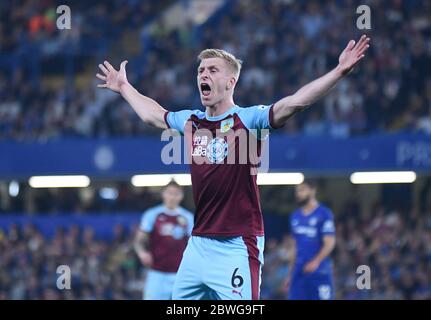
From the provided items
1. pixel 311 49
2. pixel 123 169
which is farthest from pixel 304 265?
pixel 311 49

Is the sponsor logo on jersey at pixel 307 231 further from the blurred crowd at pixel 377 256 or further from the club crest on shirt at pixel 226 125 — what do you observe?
the club crest on shirt at pixel 226 125

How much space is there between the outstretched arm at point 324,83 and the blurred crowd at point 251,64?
39.3 ft

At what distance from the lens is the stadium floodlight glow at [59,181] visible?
20.7m

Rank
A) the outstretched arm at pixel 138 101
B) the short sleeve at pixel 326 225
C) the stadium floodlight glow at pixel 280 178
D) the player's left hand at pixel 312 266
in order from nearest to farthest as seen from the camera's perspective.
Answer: the outstretched arm at pixel 138 101 < the player's left hand at pixel 312 266 < the short sleeve at pixel 326 225 < the stadium floodlight glow at pixel 280 178

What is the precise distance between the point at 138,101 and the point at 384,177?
11784 mm

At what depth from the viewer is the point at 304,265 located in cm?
1323

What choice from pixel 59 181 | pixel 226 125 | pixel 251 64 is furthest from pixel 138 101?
pixel 251 64

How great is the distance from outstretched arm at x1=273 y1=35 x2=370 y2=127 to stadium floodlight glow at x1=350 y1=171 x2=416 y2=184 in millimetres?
12080

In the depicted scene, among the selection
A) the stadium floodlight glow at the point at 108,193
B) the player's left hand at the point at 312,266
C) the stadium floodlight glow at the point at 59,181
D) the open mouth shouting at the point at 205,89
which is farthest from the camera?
the stadium floodlight glow at the point at 108,193

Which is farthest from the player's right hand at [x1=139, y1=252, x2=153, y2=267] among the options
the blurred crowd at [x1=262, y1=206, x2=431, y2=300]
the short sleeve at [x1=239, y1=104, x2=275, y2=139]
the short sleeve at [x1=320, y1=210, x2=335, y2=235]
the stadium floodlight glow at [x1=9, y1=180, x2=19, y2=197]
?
the stadium floodlight glow at [x1=9, y1=180, x2=19, y2=197]

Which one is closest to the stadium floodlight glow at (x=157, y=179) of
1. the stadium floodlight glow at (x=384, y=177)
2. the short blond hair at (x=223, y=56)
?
the stadium floodlight glow at (x=384, y=177)

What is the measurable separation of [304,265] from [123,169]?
7.54m

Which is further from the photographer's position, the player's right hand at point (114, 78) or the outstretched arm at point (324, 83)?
the player's right hand at point (114, 78)

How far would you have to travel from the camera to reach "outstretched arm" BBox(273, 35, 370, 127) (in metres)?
7.17
